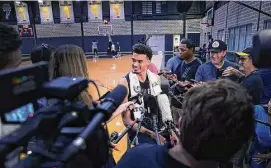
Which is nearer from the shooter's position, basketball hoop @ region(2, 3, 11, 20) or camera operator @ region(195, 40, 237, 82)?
camera operator @ region(195, 40, 237, 82)

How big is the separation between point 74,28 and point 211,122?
1817cm

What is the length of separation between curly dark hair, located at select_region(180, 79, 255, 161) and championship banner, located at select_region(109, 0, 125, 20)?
1346 centimetres

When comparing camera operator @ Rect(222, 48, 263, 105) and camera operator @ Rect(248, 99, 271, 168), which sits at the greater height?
camera operator @ Rect(222, 48, 263, 105)

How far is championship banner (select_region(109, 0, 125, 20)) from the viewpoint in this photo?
1328 cm

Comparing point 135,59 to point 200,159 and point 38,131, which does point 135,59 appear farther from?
point 38,131

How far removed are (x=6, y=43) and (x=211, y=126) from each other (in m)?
0.92

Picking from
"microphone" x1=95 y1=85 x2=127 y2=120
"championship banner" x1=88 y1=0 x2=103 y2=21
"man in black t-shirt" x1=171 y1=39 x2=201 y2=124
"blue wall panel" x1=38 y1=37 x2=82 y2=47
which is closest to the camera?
"microphone" x1=95 y1=85 x2=127 y2=120

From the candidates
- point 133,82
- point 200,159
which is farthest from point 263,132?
point 200,159

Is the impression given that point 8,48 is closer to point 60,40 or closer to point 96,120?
point 96,120

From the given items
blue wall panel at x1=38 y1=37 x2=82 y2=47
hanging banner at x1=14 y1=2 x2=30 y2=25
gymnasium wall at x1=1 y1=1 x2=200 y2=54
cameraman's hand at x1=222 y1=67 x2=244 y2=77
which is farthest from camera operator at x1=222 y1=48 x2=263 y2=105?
blue wall panel at x1=38 y1=37 x2=82 y2=47

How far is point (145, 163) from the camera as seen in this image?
0.82 meters

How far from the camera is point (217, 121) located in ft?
2.25

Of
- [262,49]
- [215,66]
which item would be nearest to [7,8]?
[215,66]

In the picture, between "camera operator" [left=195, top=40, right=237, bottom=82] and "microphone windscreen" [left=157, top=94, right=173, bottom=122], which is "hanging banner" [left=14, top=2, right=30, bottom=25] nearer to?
"camera operator" [left=195, top=40, right=237, bottom=82]
